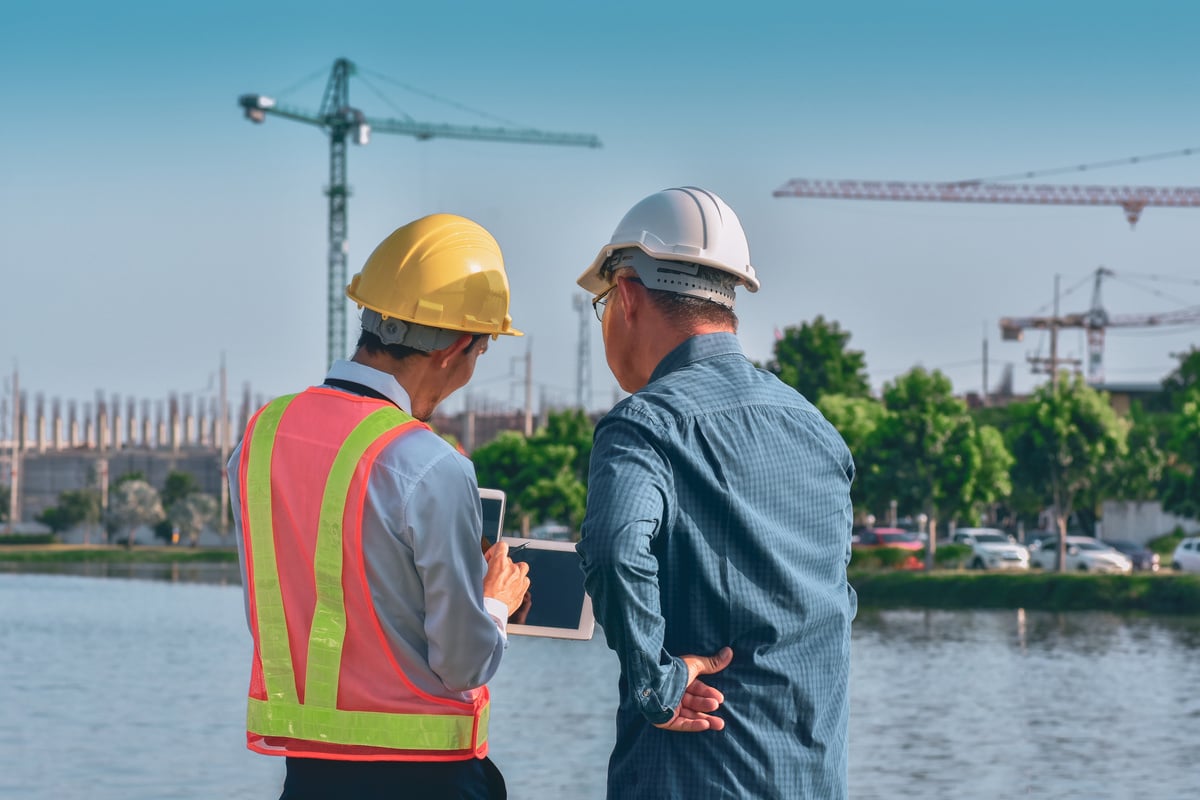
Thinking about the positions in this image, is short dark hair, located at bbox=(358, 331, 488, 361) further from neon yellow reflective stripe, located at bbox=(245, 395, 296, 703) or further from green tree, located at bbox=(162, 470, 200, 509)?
green tree, located at bbox=(162, 470, 200, 509)

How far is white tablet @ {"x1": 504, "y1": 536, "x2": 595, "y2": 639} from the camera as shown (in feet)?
12.0

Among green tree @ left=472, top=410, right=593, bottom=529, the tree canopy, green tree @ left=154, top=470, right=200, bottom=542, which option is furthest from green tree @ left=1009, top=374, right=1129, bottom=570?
green tree @ left=154, top=470, right=200, bottom=542

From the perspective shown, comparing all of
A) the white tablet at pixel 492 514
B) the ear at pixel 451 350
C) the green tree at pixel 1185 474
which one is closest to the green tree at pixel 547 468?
the green tree at pixel 1185 474

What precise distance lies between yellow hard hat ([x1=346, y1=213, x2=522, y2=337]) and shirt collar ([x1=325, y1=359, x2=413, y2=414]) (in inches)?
5.0

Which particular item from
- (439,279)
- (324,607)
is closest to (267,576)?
(324,607)

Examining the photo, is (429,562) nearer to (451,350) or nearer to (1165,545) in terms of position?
(451,350)

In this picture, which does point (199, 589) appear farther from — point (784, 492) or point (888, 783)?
point (784, 492)

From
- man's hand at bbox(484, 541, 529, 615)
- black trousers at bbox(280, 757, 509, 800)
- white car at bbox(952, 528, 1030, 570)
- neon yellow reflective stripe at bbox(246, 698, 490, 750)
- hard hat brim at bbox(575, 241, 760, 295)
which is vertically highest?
hard hat brim at bbox(575, 241, 760, 295)

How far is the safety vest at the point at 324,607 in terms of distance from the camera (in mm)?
3234

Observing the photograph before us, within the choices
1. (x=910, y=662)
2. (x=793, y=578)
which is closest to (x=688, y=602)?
(x=793, y=578)

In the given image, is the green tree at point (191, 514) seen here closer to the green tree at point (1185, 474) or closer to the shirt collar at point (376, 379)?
the green tree at point (1185, 474)

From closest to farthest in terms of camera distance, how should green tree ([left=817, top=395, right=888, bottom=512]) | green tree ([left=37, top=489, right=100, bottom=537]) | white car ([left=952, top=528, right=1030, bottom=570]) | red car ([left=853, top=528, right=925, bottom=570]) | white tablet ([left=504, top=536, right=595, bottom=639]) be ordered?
white tablet ([left=504, top=536, right=595, bottom=639]), white car ([left=952, top=528, right=1030, bottom=570]), green tree ([left=817, top=395, right=888, bottom=512]), red car ([left=853, top=528, right=925, bottom=570]), green tree ([left=37, top=489, right=100, bottom=537])

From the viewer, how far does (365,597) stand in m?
3.22

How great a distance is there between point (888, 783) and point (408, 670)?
14709 millimetres
